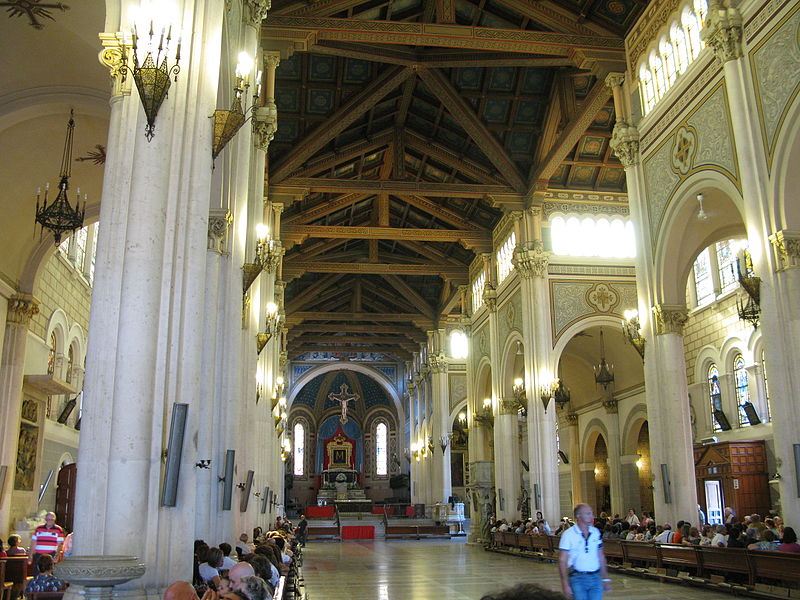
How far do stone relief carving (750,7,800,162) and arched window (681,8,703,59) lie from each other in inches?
90.5

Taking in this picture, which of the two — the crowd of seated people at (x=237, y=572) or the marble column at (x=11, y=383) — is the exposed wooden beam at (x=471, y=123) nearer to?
the marble column at (x=11, y=383)

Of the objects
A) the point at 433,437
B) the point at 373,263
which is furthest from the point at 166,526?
A: the point at 433,437

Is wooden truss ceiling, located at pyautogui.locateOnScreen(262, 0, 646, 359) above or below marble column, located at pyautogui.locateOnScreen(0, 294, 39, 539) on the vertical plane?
above

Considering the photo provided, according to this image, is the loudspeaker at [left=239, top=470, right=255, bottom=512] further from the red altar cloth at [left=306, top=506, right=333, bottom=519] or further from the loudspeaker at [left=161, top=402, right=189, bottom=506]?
the red altar cloth at [left=306, top=506, right=333, bottom=519]

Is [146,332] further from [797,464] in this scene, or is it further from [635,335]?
[635,335]

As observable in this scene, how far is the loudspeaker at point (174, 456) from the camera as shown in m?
6.06

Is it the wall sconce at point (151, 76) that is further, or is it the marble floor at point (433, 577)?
the marble floor at point (433, 577)

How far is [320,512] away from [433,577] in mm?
29917

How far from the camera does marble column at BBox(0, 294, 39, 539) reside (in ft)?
47.3

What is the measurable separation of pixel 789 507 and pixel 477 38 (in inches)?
457

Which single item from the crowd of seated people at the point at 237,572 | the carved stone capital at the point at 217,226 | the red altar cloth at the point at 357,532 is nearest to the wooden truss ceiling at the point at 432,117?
the carved stone capital at the point at 217,226

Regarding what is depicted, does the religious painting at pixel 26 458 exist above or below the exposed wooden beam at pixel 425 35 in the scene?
below

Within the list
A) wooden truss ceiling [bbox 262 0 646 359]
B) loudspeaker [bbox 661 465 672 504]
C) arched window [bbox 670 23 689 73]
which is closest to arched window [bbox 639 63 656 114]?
wooden truss ceiling [bbox 262 0 646 359]

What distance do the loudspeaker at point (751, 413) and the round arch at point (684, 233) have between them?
5399 millimetres
